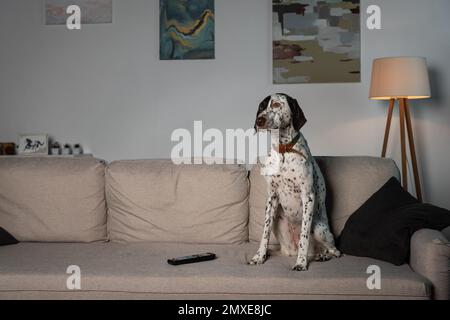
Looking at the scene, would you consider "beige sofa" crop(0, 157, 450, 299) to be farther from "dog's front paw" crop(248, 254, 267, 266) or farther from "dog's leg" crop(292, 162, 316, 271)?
"dog's leg" crop(292, 162, 316, 271)

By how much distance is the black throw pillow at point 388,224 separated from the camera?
2.26 metres

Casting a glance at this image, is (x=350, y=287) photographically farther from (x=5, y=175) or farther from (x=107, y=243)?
(x=5, y=175)

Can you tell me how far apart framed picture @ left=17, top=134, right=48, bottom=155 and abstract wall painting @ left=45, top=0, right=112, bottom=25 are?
1030 millimetres

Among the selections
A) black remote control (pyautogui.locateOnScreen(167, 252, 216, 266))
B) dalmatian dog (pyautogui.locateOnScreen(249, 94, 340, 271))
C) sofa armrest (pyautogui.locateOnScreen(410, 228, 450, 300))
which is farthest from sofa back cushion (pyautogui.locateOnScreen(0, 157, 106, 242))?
sofa armrest (pyautogui.locateOnScreen(410, 228, 450, 300))

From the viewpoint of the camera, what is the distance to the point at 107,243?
276cm

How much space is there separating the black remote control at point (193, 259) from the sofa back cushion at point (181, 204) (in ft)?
1.13

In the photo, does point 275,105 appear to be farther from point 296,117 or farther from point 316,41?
point 316,41

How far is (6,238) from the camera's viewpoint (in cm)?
269

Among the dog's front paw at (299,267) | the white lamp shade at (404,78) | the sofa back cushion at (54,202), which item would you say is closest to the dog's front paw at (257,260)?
the dog's front paw at (299,267)

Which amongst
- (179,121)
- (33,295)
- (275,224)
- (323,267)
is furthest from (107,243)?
(179,121)

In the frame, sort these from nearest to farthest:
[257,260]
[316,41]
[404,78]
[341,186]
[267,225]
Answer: [257,260] < [267,225] < [341,186] < [404,78] < [316,41]

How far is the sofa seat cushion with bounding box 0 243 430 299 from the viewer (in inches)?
80.2

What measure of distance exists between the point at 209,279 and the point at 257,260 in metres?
0.32

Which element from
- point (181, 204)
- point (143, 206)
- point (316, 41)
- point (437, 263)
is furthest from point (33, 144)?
point (437, 263)
